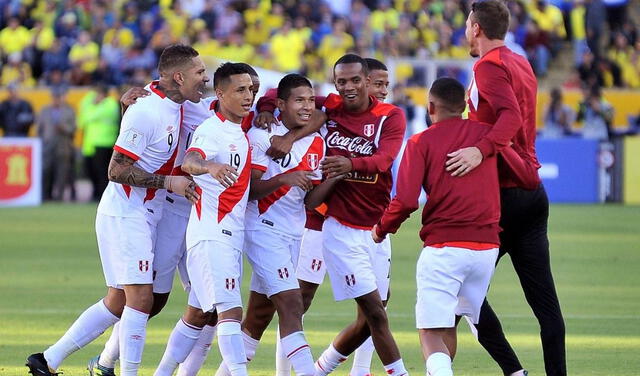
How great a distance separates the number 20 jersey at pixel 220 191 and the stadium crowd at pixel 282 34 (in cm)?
2087

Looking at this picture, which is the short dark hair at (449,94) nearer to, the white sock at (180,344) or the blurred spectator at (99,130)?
the white sock at (180,344)

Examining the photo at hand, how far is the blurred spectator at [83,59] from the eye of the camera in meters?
30.5

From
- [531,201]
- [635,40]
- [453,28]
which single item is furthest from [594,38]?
[531,201]

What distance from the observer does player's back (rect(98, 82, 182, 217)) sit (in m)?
9.00

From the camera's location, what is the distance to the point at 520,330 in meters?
12.0

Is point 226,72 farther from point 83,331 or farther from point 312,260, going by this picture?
point 83,331

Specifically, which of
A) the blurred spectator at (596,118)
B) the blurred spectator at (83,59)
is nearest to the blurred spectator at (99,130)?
the blurred spectator at (83,59)

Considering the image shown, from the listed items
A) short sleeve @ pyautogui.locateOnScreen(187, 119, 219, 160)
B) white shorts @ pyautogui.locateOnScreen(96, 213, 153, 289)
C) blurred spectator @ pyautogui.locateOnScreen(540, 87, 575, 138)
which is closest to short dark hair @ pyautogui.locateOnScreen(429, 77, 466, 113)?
short sleeve @ pyautogui.locateOnScreen(187, 119, 219, 160)

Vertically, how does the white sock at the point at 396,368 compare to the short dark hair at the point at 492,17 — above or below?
below

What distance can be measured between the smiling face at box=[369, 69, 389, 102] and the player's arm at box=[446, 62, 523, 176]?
3.79ft

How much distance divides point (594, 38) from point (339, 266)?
978 inches

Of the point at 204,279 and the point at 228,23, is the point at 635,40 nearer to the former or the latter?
the point at 228,23

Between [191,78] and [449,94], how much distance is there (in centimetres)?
193

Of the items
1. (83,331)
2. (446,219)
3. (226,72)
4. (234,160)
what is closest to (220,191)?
(234,160)
